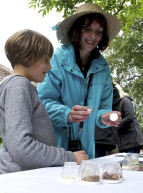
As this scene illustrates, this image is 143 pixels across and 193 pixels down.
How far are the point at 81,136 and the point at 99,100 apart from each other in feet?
1.19

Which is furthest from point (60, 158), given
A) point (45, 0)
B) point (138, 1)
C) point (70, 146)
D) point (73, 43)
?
point (138, 1)

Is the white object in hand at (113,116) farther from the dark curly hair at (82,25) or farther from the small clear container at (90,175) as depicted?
the small clear container at (90,175)

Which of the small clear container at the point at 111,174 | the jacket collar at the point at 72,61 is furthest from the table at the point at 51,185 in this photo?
the jacket collar at the point at 72,61

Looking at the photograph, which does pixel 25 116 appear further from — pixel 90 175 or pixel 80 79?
pixel 80 79

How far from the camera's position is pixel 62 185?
1.12 m

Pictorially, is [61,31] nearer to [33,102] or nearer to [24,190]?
[33,102]

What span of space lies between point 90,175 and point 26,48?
0.92 meters

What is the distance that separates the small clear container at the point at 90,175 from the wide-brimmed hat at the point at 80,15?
179 centimetres

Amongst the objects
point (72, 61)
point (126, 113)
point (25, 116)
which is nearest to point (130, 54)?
point (126, 113)

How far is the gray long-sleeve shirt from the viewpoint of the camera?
144cm

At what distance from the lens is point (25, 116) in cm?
147

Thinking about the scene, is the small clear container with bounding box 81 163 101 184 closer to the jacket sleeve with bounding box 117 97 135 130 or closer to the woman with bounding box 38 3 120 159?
the woman with bounding box 38 3 120 159

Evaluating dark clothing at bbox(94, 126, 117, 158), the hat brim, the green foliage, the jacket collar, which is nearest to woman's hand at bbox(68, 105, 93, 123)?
the jacket collar

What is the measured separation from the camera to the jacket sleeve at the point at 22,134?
1.44 meters
